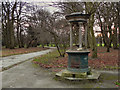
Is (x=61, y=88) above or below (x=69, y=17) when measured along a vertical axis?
below

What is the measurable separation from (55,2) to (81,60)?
8647 mm

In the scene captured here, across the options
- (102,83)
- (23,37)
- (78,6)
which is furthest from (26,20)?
(102,83)

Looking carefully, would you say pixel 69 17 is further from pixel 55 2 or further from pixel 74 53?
pixel 55 2

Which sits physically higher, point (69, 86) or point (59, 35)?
point (59, 35)

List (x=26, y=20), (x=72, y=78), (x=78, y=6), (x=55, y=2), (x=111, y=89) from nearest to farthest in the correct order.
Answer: (x=111, y=89) < (x=72, y=78) < (x=55, y=2) < (x=78, y=6) < (x=26, y=20)

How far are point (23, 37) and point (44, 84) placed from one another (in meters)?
43.4

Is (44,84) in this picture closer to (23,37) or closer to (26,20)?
(26,20)

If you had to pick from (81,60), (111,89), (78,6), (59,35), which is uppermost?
(78,6)

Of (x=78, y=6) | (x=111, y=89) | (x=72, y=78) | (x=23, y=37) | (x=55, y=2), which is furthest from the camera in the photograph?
(x=23, y=37)

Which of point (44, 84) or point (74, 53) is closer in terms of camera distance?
point (44, 84)

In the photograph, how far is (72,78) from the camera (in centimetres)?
667

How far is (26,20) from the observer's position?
35469 millimetres

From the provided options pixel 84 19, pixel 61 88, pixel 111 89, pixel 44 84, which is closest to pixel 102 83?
pixel 111 89

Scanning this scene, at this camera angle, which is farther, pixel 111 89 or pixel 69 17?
pixel 69 17
